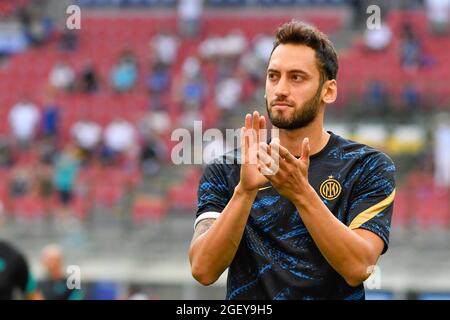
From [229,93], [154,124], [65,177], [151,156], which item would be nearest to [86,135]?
[154,124]

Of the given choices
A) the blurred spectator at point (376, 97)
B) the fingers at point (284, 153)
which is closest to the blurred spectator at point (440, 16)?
the blurred spectator at point (376, 97)

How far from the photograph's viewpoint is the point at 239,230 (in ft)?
14.9

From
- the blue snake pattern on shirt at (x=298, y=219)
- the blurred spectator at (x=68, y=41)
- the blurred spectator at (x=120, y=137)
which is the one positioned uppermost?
the blurred spectator at (x=68, y=41)

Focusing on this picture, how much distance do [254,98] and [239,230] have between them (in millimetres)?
19282

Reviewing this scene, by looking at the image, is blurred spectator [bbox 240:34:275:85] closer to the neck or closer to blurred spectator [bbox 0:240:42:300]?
blurred spectator [bbox 0:240:42:300]

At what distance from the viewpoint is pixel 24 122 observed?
78.3 feet

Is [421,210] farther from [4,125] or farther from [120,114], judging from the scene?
[4,125]

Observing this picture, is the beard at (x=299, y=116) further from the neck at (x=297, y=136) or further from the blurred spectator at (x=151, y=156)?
the blurred spectator at (x=151, y=156)

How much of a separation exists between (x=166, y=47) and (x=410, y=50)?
6.21 meters

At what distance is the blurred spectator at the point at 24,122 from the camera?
23.7 metres

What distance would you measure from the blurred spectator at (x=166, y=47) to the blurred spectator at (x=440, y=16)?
6025mm

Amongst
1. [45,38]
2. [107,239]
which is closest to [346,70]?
[107,239]

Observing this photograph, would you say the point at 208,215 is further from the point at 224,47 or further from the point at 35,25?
the point at 35,25

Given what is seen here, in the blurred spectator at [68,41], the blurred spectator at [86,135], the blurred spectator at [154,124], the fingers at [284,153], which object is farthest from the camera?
the blurred spectator at [68,41]
